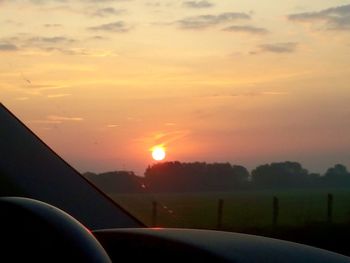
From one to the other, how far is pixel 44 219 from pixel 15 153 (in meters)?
5.20

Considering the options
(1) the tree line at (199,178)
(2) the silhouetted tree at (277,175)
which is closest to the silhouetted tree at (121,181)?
(1) the tree line at (199,178)

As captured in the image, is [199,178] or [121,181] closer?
[121,181]

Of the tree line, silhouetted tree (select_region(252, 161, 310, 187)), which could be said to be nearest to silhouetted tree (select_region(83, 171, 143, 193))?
the tree line

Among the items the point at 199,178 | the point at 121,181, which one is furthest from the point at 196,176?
the point at 121,181

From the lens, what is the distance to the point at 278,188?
217ft

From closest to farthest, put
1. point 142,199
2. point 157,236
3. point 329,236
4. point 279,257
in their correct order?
point 279,257 → point 157,236 → point 329,236 → point 142,199

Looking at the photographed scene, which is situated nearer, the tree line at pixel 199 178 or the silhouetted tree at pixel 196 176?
the tree line at pixel 199 178

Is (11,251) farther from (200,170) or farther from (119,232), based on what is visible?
(200,170)

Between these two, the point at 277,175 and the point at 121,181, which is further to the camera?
the point at 277,175

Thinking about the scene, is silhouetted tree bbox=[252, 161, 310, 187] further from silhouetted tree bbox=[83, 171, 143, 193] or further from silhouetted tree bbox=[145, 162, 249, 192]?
silhouetted tree bbox=[83, 171, 143, 193]

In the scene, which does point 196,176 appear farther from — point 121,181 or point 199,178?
point 121,181

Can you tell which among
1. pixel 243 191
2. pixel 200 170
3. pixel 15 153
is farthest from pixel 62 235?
pixel 243 191

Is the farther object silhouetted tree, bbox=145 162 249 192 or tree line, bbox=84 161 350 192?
silhouetted tree, bbox=145 162 249 192

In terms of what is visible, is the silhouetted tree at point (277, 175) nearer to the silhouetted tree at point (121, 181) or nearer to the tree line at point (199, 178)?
the tree line at point (199, 178)
